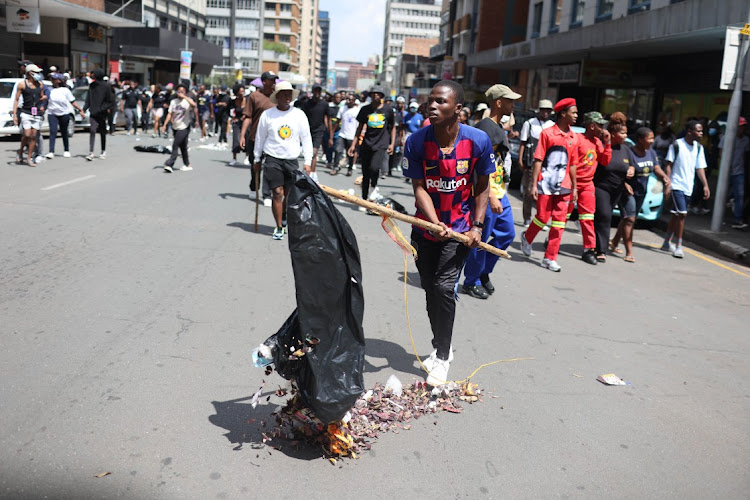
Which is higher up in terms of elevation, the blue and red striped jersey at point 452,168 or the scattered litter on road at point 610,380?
the blue and red striped jersey at point 452,168

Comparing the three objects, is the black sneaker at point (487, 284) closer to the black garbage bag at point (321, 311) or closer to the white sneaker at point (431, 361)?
the white sneaker at point (431, 361)

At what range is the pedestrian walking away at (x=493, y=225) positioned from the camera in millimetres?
7027

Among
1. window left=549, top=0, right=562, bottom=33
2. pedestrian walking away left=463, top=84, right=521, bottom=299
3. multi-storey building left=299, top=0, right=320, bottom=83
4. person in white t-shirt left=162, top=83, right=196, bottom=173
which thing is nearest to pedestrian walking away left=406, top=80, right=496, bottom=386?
pedestrian walking away left=463, top=84, right=521, bottom=299

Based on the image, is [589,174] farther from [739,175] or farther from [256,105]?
[739,175]

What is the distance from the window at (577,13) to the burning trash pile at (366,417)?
2528 cm

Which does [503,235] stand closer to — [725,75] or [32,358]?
[32,358]

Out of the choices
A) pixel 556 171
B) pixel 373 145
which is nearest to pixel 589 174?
pixel 556 171

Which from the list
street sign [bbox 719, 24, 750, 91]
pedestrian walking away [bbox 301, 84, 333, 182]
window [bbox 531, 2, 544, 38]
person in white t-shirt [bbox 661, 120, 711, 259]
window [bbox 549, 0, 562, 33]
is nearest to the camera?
person in white t-shirt [bbox 661, 120, 711, 259]

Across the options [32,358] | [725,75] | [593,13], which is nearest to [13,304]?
[32,358]

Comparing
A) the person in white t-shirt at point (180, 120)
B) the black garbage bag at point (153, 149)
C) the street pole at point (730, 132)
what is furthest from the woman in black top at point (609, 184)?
the black garbage bag at point (153, 149)

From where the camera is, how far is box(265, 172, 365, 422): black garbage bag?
3.47 metres

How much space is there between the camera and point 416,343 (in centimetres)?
557

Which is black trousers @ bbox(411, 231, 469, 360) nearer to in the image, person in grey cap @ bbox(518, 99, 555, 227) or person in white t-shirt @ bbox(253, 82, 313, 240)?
person in white t-shirt @ bbox(253, 82, 313, 240)

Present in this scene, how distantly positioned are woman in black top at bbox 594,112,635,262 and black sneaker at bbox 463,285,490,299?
3.09 m
